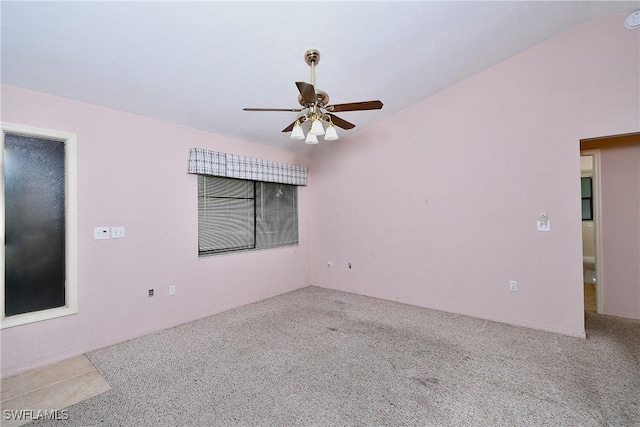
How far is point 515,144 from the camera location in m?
3.21

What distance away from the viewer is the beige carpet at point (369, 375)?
1821mm

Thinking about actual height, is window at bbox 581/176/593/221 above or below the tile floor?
above

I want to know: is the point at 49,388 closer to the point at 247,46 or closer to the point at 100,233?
the point at 100,233

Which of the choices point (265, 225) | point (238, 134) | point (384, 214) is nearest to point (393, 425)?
point (384, 214)

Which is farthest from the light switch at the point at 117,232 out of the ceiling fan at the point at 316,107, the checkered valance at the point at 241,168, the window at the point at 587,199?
the window at the point at 587,199

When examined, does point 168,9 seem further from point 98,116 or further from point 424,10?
point 424,10

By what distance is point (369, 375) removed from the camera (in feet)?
7.42

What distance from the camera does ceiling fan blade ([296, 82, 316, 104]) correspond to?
1.89m

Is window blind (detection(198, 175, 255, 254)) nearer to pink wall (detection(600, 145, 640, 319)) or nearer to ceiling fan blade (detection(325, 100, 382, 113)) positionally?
ceiling fan blade (detection(325, 100, 382, 113))

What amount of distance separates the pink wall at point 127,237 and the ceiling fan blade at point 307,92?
2.12 metres

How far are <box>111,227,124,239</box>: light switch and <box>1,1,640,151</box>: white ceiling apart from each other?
1248 millimetres

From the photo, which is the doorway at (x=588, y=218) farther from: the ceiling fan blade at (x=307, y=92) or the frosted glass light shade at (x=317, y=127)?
the ceiling fan blade at (x=307, y=92)

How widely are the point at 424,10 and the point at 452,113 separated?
160 cm

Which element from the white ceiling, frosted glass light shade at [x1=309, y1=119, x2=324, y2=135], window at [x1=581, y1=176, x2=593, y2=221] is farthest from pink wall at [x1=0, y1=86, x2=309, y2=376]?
window at [x1=581, y1=176, x2=593, y2=221]
